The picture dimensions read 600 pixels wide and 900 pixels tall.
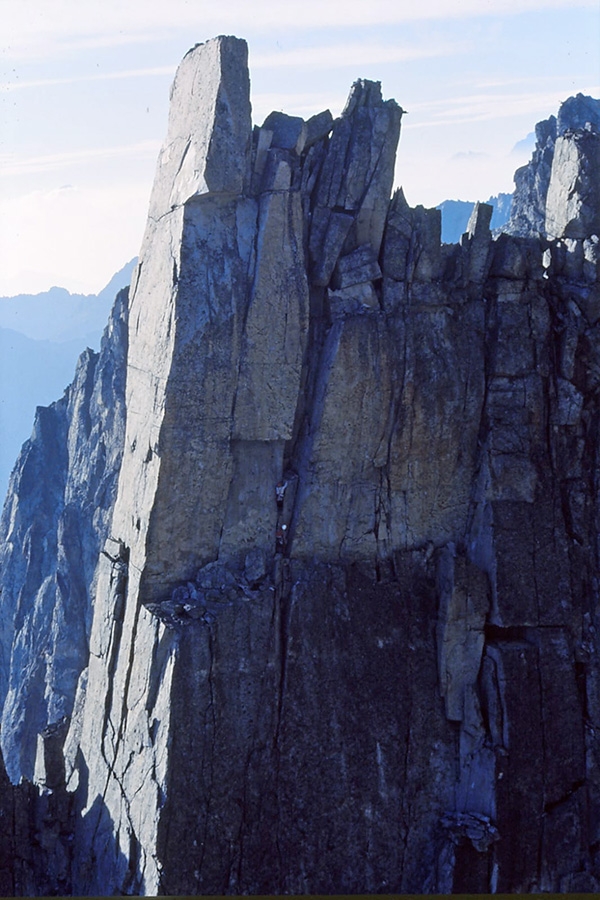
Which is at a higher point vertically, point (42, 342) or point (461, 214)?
→ point (42, 342)

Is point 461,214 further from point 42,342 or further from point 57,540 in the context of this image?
point 42,342

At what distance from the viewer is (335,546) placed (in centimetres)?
2697

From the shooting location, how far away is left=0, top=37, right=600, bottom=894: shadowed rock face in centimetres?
→ 2528

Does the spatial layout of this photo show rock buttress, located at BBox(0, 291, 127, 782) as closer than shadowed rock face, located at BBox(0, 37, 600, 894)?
No

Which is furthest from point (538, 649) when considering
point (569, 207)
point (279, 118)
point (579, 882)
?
point (279, 118)

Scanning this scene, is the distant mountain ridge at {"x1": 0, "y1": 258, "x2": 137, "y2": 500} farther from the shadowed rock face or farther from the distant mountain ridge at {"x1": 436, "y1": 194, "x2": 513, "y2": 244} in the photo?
the shadowed rock face

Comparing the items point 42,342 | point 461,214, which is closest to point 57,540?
point 461,214

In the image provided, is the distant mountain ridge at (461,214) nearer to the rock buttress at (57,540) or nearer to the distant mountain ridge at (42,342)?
the rock buttress at (57,540)

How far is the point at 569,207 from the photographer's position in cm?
2888


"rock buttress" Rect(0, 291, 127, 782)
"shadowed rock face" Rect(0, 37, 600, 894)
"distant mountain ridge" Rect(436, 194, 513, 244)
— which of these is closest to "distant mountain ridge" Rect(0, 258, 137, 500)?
"rock buttress" Rect(0, 291, 127, 782)

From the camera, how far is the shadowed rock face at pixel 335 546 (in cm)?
2528

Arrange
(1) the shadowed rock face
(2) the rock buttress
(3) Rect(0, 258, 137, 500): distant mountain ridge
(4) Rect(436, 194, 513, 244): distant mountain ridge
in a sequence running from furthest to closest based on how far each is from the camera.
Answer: (3) Rect(0, 258, 137, 500): distant mountain ridge < (4) Rect(436, 194, 513, 244): distant mountain ridge < (2) the rock buttress < (1) the shadowed rock face

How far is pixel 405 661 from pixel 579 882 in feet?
22.6

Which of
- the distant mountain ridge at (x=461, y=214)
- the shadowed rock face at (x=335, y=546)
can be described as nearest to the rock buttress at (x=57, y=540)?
the distant mountain ridge at (x=461, y=214)
